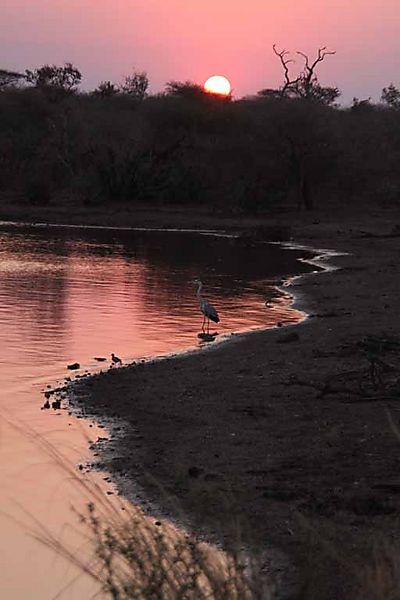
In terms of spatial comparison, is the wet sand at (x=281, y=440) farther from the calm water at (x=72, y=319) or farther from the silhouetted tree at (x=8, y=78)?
the silhouetted tree at (x=8, y=78)

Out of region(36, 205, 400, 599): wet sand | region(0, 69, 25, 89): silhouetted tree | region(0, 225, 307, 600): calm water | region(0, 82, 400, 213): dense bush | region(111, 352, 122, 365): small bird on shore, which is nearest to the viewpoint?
region(36, 205, 400, 599): wet sand

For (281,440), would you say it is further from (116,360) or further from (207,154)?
(207,154)

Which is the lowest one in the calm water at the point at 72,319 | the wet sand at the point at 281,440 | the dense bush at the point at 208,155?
the calm water at the point at 72,319

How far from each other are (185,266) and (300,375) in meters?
17.3

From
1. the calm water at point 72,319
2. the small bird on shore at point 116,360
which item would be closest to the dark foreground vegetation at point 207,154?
the calm water at point 72,319

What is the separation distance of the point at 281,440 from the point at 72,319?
8.80 metres

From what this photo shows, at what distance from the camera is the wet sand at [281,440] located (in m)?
5.99

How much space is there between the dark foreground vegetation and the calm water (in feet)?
42.7

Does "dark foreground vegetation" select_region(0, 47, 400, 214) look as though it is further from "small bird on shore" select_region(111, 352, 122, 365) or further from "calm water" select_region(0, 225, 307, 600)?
"small bird on shore" select_region(111, 352, 122, 365)

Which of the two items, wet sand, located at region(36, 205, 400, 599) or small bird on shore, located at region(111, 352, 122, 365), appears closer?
wet sand, located at region(36, 205, 400, 599)

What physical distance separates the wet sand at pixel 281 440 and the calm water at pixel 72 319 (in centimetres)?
73

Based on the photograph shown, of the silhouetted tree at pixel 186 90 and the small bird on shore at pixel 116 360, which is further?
the silhouetted tree at pixel 186 90

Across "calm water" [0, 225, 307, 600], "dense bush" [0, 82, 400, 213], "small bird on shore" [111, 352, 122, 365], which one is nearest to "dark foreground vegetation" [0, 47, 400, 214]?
"dense bush" [0, 82, 400, 213]

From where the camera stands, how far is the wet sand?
5.99 metres
